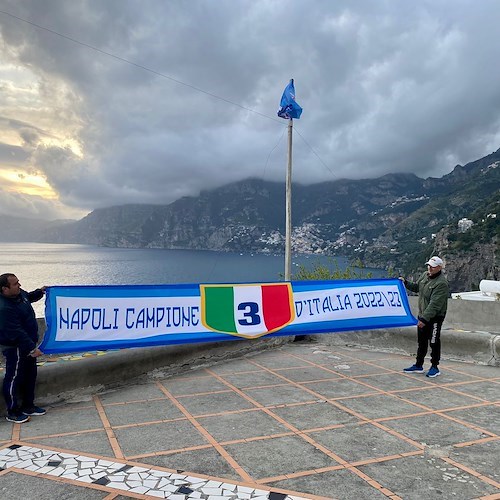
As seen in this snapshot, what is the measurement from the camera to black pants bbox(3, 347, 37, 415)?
15.5 feet

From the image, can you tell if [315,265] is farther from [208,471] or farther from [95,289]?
[208,471]

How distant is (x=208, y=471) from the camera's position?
141 inches

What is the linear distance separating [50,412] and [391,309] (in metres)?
6.29

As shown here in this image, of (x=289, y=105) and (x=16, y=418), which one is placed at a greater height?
(x=289, y=105)

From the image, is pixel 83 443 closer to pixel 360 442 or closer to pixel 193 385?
pixel 193 385

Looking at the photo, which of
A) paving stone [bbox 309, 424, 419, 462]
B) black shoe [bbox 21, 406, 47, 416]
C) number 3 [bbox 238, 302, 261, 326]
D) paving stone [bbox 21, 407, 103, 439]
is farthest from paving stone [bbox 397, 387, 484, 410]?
black shoe [bbox 21, 406, 47, 416]

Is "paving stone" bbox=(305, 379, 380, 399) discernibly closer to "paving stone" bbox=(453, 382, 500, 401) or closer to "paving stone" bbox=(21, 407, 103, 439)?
"paving stone" bbox=(453, 382, 500, 401)

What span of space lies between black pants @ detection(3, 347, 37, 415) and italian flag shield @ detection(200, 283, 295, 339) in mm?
2591

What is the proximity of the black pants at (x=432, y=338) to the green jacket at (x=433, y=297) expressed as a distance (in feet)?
0.42

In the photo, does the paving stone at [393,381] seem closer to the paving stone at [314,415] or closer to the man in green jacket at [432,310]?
the man in green jacket at [432,310]

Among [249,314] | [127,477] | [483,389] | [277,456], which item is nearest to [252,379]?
[249,314]

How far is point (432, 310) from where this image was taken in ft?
21.8

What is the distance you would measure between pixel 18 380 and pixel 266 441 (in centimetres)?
297

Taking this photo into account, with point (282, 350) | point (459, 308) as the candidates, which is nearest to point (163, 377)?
point (282, 350)
